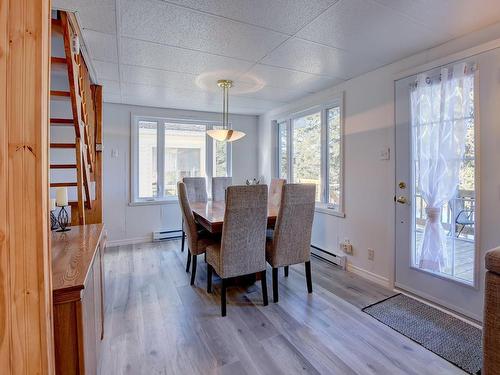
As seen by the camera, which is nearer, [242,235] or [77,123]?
[77,123]

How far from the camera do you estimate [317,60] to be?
256 cm

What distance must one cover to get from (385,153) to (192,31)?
2101 millimetres

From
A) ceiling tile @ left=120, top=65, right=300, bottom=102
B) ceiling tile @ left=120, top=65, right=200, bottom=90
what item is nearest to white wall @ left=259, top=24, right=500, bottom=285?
ceiling tile @ left=120, top=65, right=300, bottom=102

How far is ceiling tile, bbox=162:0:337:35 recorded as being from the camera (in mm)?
1662

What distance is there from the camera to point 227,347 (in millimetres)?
1812

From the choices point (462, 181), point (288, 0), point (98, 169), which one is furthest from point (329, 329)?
point (98, 169)

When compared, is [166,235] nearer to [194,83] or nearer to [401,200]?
[194,83]

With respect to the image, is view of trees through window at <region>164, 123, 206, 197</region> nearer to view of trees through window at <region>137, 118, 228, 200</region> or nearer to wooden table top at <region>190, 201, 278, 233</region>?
view of trees through window at <region>137, 118, 228, 200</region>

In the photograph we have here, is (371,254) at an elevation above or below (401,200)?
below

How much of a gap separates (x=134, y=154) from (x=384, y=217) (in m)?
3.64

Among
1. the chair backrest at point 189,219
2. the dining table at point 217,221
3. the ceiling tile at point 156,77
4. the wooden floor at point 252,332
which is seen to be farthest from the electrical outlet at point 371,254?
the ceiling tile at point 156,77

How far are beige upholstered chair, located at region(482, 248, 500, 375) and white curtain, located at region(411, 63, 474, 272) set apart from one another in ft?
5.40

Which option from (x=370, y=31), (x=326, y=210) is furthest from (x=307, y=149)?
(x=370, y=31)

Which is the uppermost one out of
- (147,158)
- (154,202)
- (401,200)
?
(147,158)
